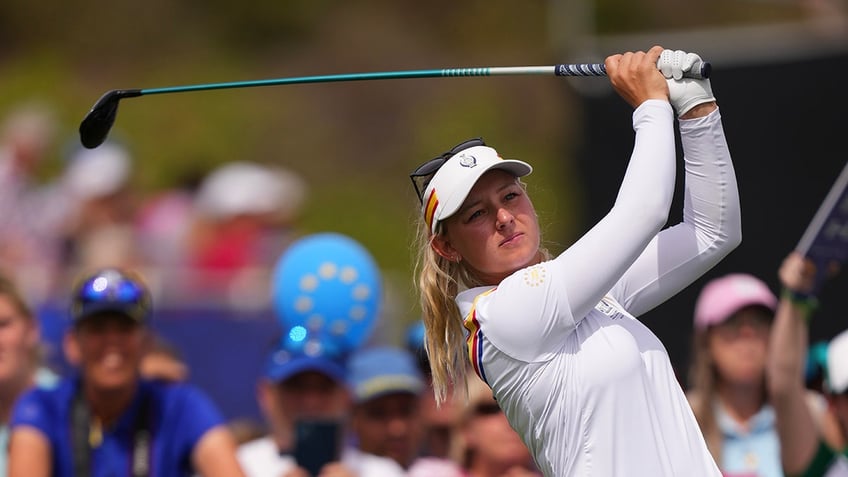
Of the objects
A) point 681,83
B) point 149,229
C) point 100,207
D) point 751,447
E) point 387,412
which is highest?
point 100,207

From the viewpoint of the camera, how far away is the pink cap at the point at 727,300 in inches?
231

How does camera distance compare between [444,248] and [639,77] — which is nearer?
[639,77]

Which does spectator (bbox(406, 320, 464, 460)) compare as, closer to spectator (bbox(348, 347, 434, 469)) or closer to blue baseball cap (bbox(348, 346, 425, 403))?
blue baseball cap (bbox(348, 346, 425, 403))

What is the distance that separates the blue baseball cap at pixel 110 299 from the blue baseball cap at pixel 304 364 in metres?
0.66

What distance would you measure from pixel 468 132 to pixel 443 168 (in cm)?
1323

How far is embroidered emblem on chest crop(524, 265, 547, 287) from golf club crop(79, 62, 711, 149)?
487mm

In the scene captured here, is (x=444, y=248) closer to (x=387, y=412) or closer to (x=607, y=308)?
(x=607, y=308)

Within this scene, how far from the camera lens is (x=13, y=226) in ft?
35.4

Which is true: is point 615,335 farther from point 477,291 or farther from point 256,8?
point 256,8

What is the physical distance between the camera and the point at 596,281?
3607mm

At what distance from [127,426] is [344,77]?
164cm

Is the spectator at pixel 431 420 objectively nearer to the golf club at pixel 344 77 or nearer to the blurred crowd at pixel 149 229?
the blurred crowd at pixel 149 229

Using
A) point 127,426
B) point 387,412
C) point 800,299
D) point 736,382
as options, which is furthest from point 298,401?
point 800,299

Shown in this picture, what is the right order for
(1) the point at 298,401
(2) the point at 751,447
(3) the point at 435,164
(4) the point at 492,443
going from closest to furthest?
(3) the point at 435,164 < (4) the point at 492,443 < (2) the point at 751,447 < (1) the point at 298,401
